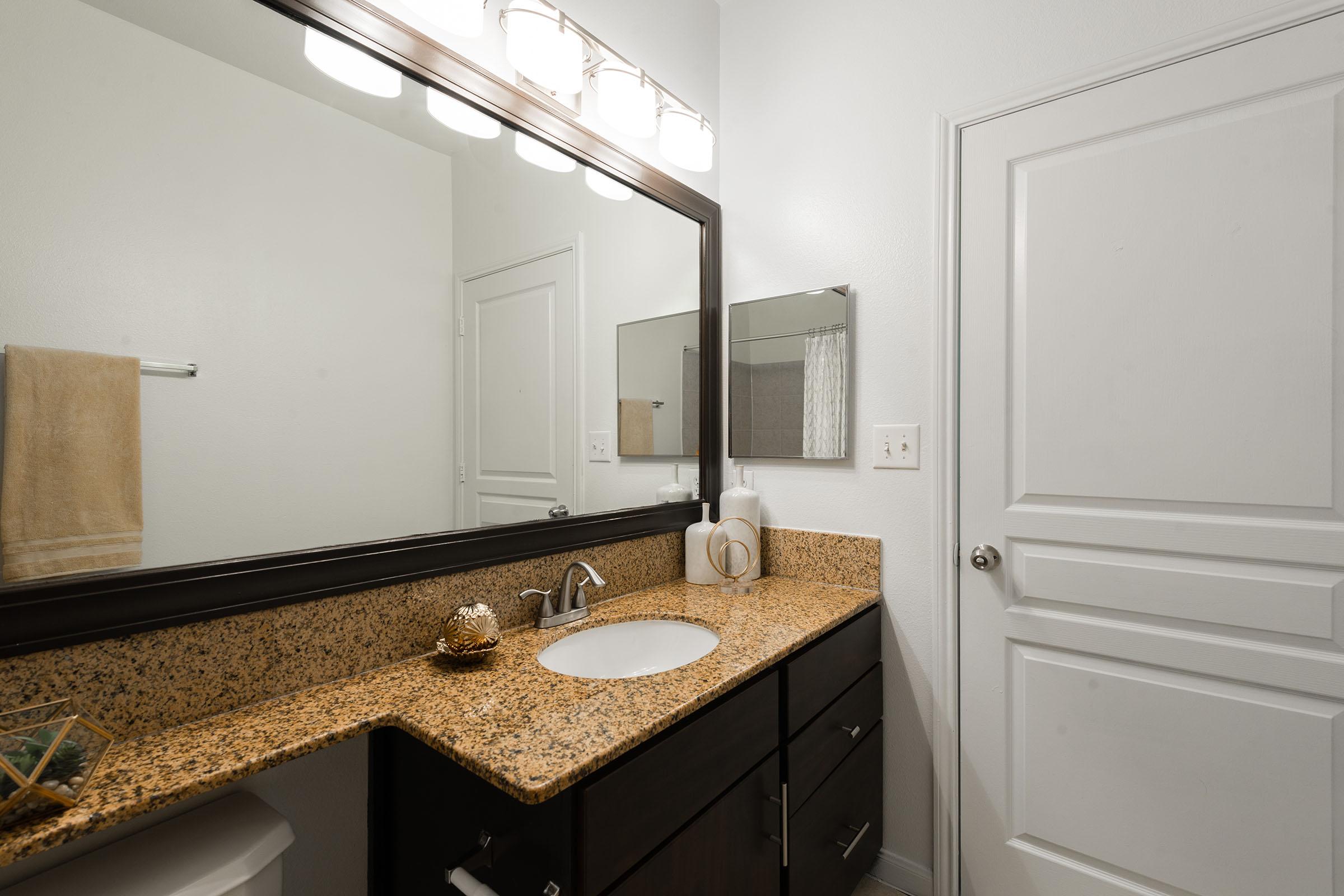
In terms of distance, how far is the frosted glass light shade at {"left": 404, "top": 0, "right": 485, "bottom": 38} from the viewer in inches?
44.4

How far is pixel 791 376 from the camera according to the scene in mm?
1784

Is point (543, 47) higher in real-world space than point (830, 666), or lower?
higher

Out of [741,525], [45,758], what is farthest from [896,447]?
[45,758]

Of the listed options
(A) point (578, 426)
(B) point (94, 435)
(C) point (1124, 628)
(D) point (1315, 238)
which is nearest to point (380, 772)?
(B) point (94, 435)

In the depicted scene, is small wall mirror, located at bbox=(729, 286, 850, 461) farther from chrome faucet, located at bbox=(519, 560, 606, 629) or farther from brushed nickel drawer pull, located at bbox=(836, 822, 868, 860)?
brushed nickel drawer pull, located at bbox=(836, 822, 868, 860)

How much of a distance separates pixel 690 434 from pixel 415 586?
3.08ft

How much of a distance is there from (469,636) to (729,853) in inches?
23.2

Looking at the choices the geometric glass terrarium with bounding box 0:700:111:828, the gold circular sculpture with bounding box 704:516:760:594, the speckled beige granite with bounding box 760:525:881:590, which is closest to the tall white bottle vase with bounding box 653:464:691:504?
the gold circular sculpture with bounding box 704:516:760:594

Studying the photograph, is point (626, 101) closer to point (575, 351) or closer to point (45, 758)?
point (575, 351)

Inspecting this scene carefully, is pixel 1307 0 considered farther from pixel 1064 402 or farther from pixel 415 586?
pixel 415 586

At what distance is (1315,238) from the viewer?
45.7 inches

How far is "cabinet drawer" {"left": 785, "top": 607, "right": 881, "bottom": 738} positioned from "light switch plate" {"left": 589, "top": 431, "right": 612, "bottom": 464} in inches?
26.6

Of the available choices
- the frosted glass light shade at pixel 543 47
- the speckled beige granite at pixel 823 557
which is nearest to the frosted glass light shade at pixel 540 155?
the frosted glass light shade at pixel 543 47

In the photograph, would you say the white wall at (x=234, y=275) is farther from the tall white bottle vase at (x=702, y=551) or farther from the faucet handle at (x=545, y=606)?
the tall white bottle vase at (x=702, y=551)
